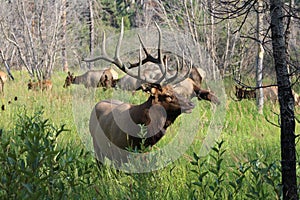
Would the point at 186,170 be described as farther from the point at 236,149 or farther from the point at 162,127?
the point at 236,149

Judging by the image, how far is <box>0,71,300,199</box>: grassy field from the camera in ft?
8.77

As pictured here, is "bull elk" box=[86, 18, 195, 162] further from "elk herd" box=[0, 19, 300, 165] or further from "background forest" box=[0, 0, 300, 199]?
"background forest" box=[0, 0, 300, 199]

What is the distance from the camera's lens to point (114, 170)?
200 inches

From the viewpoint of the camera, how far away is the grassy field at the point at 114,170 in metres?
2.67

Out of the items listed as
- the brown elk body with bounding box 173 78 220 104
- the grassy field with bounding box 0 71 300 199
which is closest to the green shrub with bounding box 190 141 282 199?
the grassy field with bounding box 0 71 300 199

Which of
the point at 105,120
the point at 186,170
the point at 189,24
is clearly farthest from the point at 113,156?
the point at 189,24

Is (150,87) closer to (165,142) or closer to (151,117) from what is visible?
(151,117)

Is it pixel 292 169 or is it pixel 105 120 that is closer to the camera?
pixel 292 169

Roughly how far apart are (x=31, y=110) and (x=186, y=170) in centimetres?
445

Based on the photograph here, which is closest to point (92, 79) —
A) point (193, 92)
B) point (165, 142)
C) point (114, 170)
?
point (193, 92)

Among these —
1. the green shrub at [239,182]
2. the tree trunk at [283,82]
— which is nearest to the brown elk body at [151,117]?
the green shrub at [239,182]

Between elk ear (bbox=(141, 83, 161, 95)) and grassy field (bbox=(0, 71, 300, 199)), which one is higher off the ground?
elk ear (bbox=(141, 83, 161, 95))

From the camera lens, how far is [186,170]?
4.96 metres

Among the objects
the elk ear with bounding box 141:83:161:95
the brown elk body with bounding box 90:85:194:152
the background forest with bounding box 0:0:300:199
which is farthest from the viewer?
the elk ear with bounding box 141:83:161:95
